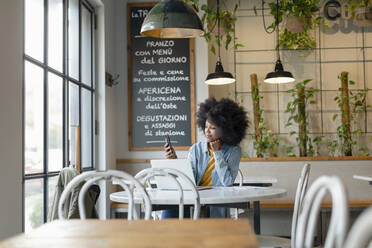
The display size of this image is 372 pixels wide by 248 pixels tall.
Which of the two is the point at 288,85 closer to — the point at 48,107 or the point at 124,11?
the point at 124,11

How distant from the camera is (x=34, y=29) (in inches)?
132

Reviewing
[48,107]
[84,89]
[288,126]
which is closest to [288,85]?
[288,126]

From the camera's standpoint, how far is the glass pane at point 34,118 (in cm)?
316

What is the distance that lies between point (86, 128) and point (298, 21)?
2.50 m

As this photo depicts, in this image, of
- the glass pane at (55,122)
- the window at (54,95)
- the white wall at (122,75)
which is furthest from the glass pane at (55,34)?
the white wall at (122,75)

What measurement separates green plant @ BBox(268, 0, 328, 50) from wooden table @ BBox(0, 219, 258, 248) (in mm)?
3862

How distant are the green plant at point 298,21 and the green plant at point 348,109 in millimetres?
600

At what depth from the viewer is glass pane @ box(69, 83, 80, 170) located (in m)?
3.93

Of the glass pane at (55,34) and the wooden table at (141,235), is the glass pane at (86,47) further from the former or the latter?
the wooden table at (141,235)

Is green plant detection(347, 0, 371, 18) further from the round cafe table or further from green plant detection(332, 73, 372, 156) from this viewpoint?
the round cafe table

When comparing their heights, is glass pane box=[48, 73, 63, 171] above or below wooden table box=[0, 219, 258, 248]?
above

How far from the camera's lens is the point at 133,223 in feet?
5.47

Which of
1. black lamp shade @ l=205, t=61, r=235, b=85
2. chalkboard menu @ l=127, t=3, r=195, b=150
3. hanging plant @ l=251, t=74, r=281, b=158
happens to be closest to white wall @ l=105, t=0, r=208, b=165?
chalkboard menu @ l=127, t=3, r=195, b=150

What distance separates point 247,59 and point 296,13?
91 cm
